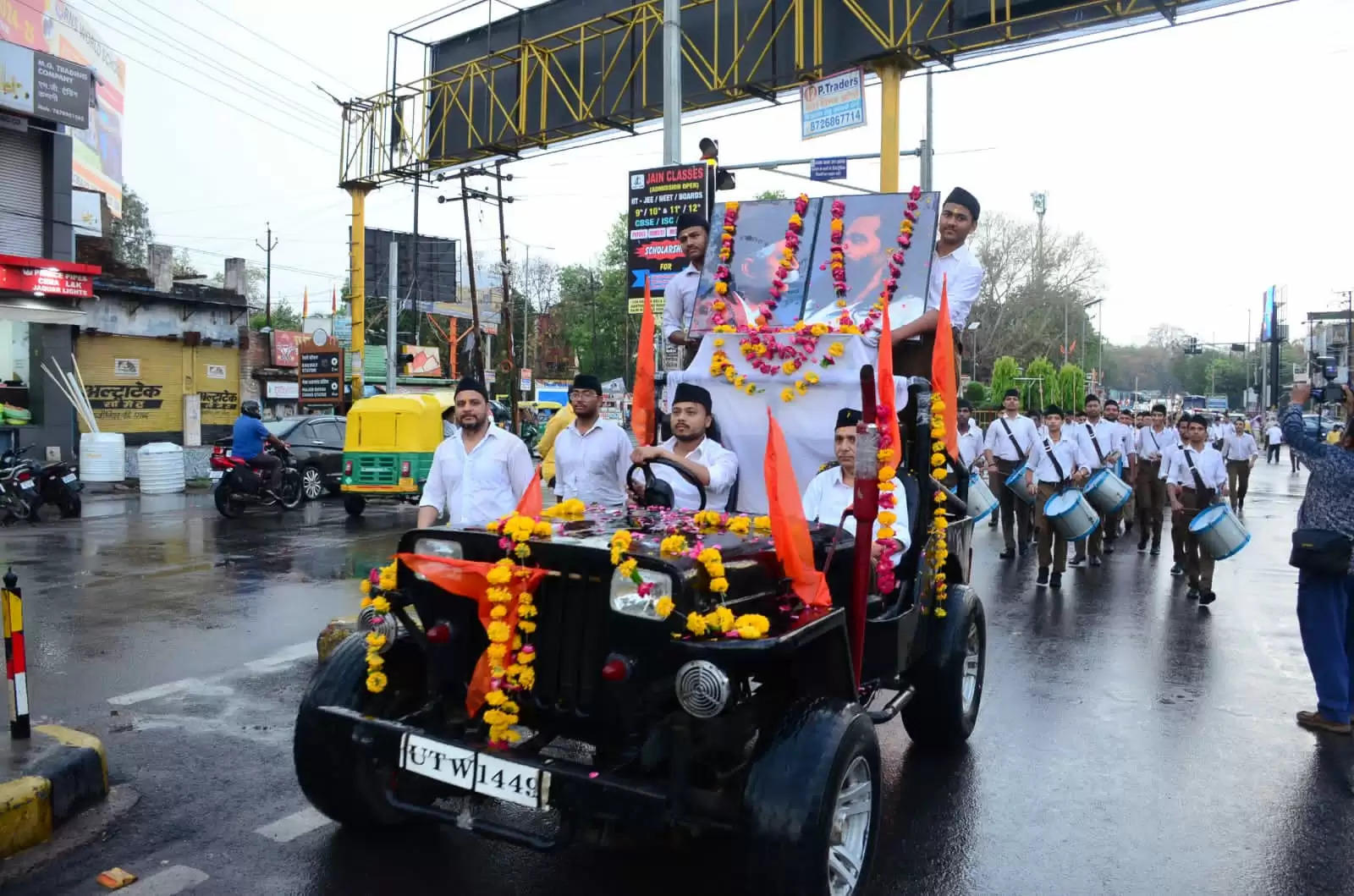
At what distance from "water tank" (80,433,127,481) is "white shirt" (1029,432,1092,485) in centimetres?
1695

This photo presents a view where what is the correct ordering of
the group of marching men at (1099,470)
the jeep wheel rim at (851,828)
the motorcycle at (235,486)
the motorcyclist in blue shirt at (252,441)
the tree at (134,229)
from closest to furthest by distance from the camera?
the jeep wheel rim at (851,828) → the group of marching men at (1099,470) → the motorcycle at (235,486) → the motorcyclist in blue shirt at (252,441) → the tree at (134,229)

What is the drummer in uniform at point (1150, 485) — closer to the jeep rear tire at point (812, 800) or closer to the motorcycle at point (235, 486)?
the jeep rear tire at point (812, 800)

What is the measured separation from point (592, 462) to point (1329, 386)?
4117mm

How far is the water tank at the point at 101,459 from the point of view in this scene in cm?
1986

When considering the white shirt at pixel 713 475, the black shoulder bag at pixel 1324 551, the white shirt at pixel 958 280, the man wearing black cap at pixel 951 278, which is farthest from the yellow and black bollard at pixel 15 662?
the black shoulder bag at pixel 1324 551

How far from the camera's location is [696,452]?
5.20 meters

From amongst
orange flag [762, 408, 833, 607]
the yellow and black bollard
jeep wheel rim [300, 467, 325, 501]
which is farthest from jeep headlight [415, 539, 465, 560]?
jeep wheel rim [300, 467, 325, 501]

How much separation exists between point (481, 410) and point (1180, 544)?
8.82 m

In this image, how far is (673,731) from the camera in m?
3.30

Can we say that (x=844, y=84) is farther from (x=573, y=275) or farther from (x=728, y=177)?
(x=573, y=275)

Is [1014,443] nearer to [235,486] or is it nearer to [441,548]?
[441,548]

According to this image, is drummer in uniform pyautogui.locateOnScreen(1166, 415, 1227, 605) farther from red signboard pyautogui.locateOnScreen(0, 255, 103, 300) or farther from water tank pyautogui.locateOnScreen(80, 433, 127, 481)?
red signboard pyautogui.locateOnScreen(0, 255, 103, 300)

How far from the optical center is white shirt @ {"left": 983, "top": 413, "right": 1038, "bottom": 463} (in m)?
13.1

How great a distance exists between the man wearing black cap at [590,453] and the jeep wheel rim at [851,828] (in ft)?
8.83
